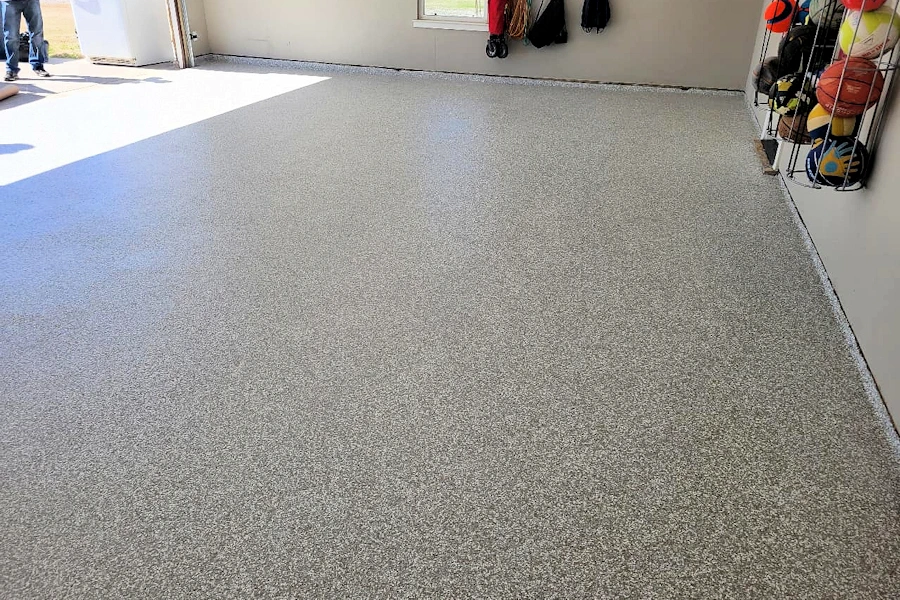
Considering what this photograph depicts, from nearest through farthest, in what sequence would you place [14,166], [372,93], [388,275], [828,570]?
[828,570], [388,275], [14,166], [372,93]

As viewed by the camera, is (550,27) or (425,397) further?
(550,27)

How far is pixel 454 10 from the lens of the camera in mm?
7094

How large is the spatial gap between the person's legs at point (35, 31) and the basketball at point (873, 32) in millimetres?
6677

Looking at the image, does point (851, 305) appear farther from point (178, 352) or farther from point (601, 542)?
point (178, 352)

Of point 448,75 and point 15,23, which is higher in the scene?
point 15,23

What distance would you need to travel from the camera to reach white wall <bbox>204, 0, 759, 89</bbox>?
6.37 metres

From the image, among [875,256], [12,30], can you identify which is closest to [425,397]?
[875,256]

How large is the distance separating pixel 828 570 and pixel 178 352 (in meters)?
2.06

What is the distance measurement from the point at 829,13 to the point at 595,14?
11.5 ft

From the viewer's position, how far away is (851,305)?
255cm

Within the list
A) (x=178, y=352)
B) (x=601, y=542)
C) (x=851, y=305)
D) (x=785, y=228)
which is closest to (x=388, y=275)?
(x=178, y=352)

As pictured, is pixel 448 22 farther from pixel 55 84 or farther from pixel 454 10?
pixel 55 84

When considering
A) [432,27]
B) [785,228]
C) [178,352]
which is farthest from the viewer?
[432,27]

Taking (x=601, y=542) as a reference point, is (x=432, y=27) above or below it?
above
